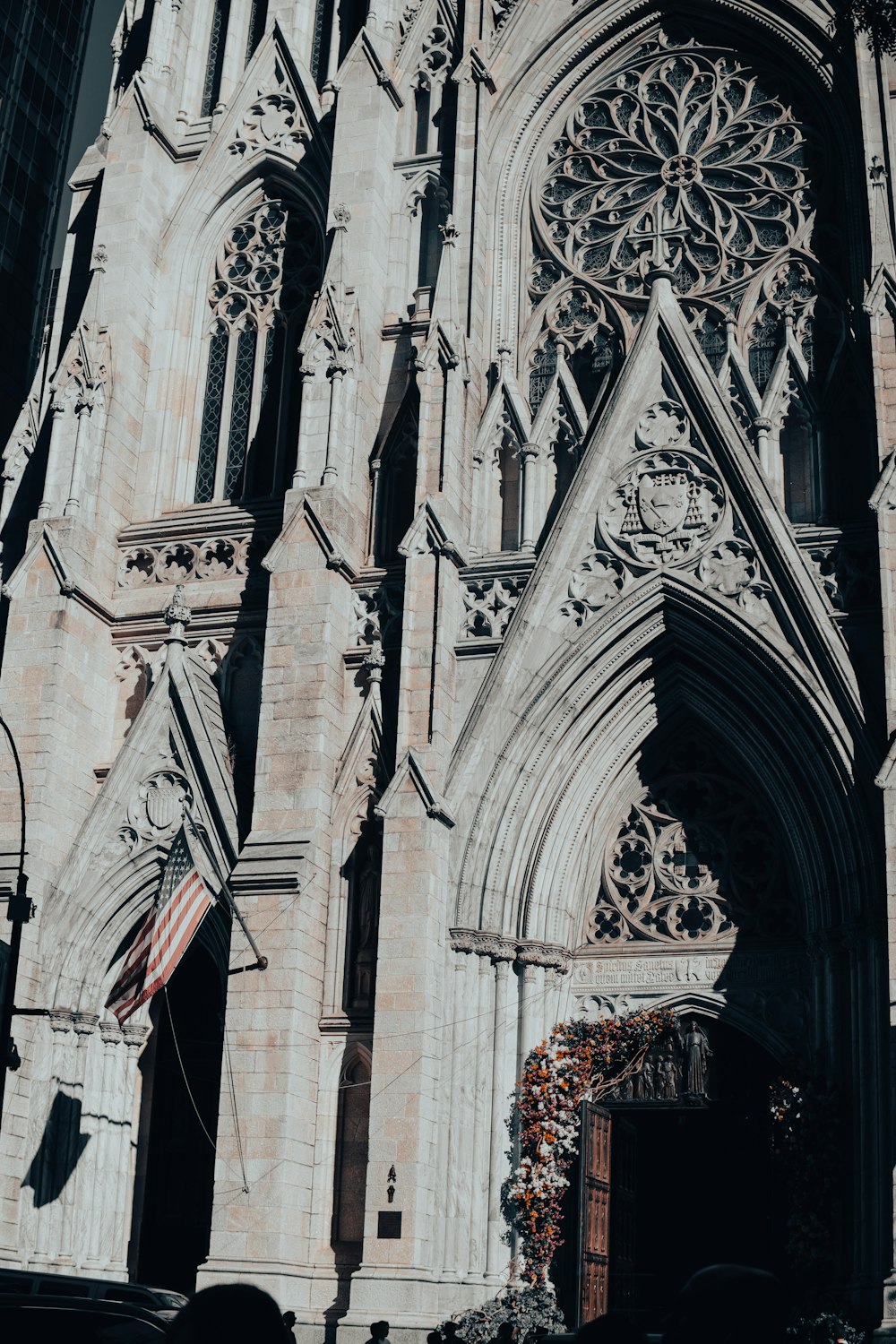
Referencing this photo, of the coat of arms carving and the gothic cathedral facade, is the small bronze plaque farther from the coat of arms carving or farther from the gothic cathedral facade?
the coat of arms carving

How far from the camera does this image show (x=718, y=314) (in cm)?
2328

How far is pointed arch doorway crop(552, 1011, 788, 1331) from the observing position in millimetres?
19234

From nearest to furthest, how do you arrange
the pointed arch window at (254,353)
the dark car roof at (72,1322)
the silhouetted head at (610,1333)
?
the silhouetted head at (610,1333), the dark car roof at (72,1322), the pointed arch window at (254,353)

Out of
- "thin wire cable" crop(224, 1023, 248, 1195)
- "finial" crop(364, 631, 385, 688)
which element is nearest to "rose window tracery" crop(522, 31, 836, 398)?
"finial" crop(364, 631, 385, 688)

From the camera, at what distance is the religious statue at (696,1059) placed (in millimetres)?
19859

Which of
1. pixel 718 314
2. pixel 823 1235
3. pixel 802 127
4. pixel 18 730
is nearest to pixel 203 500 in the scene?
pixel 18 730

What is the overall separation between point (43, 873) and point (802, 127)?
14.9 metres

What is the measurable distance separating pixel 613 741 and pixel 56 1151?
8.61 m

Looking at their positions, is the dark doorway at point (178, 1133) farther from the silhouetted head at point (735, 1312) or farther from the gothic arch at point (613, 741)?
the silhouetted head at point (735, 1312)

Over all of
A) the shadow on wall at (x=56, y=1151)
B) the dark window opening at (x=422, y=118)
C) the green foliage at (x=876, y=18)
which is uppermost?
the dark window opening at (x=422, y=118)

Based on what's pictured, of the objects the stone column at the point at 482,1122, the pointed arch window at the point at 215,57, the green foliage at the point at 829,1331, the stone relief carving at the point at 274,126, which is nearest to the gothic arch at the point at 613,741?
the stone column at the point at 482,1122

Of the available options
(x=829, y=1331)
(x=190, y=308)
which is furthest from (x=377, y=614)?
(x=829, y=1331)

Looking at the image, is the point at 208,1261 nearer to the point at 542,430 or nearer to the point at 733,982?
the point at 733,982

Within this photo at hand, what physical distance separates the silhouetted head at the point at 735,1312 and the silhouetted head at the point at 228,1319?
31.4 inches
